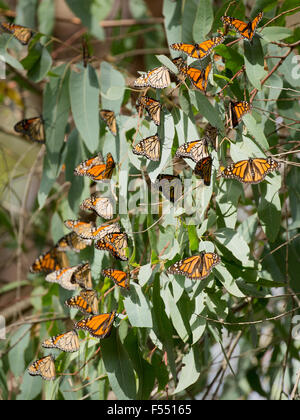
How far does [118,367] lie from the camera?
1545 millimetres

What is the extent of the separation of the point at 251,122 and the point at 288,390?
42.6 inches

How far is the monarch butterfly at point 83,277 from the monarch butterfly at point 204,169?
0.51 meters

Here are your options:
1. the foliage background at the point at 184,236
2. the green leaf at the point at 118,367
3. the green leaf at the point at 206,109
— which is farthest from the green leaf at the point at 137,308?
the green leaf at the point at 206,109

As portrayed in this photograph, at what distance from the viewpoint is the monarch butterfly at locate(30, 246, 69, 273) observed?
2078 mm

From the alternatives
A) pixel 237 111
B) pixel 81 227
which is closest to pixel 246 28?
pixel 237 111

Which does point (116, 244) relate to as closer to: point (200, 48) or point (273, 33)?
point (200, 48)

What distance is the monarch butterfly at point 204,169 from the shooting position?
1341 mm

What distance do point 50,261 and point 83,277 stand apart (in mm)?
385

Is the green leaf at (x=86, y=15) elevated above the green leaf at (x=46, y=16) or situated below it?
below

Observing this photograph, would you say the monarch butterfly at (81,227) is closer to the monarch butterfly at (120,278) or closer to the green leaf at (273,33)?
the monarch butterfly at (120,278)

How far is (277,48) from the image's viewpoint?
6.08 ft

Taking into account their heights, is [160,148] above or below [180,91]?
below

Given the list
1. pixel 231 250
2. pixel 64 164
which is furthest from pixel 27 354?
pixel 231 250
